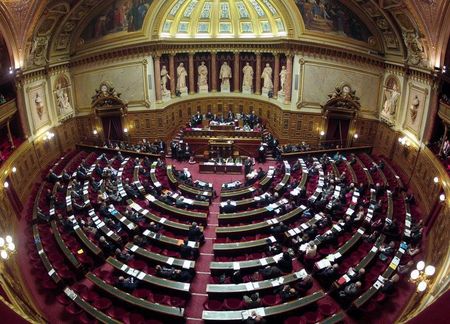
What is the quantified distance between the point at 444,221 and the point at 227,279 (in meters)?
9.86

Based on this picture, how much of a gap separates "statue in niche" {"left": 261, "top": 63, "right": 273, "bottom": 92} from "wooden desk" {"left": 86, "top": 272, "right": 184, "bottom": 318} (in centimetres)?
2254

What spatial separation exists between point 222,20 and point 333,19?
9.90m

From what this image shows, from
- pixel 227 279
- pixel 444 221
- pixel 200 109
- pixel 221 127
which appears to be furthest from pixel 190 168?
pixel 444 221

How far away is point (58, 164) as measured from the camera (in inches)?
942

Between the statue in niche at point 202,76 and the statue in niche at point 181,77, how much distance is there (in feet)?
4.58

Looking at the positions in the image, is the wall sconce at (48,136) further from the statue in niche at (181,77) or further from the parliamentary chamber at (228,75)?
the statue in niche at (181,77)

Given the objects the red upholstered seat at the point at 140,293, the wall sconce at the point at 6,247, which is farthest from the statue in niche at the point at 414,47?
the wall sconce at the point at 6,247

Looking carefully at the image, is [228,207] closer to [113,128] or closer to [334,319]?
[334,319]

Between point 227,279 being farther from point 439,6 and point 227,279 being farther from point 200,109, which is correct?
point 200,109

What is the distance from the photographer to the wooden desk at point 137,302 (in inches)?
490

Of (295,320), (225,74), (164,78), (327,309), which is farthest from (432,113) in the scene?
(164,78)

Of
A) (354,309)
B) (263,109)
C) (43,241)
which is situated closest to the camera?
(354,309)

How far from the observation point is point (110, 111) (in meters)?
28.7

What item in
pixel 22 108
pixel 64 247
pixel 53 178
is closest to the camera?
pixel 64 247
